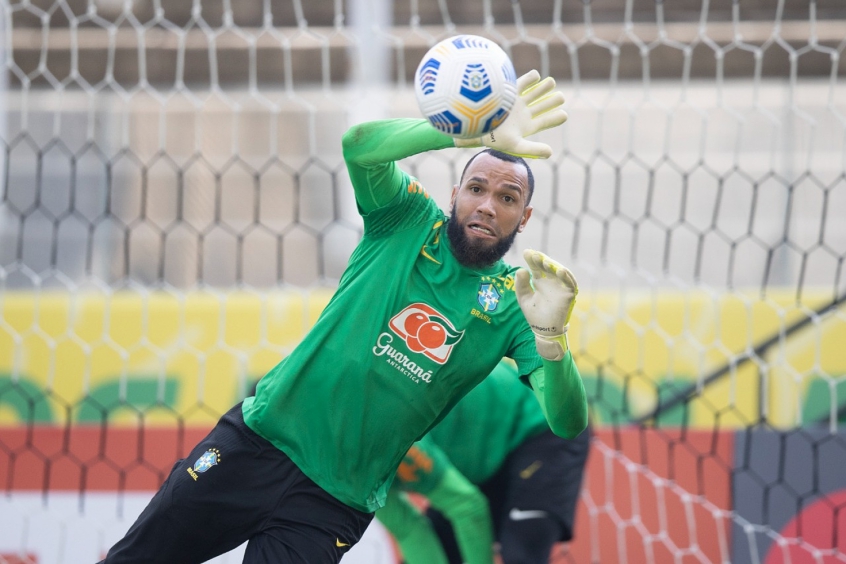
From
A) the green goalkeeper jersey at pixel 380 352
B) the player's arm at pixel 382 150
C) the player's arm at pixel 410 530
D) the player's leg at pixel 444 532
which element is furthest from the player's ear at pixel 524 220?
the player's leg at pixel 444 532

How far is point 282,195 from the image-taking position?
578 centimetres

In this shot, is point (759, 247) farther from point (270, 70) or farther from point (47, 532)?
point (47, 532)

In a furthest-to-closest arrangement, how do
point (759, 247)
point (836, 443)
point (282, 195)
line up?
point (282, 195) < point (759, 247) < point (836, 443)

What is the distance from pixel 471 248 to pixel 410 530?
4.09 ft

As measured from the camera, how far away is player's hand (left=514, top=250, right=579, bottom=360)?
212cm

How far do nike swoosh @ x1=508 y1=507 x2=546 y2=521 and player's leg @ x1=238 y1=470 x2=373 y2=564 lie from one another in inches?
44.4

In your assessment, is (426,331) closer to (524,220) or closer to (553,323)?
(553,323)

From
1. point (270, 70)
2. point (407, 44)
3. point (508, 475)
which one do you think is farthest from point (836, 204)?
point (270, 70)

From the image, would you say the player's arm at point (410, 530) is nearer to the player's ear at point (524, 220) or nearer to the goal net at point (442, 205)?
the goal net at point (442, 205)

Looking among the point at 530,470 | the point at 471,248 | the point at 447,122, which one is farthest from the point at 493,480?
the point at 447,122

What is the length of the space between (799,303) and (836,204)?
4.76 ft

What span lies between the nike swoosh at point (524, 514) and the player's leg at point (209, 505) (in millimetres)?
1274

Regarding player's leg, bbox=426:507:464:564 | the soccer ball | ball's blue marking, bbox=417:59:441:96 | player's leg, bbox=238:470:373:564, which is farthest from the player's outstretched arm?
player's leg, bbox=426:507:464:564

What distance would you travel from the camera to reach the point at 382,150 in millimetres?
2182
